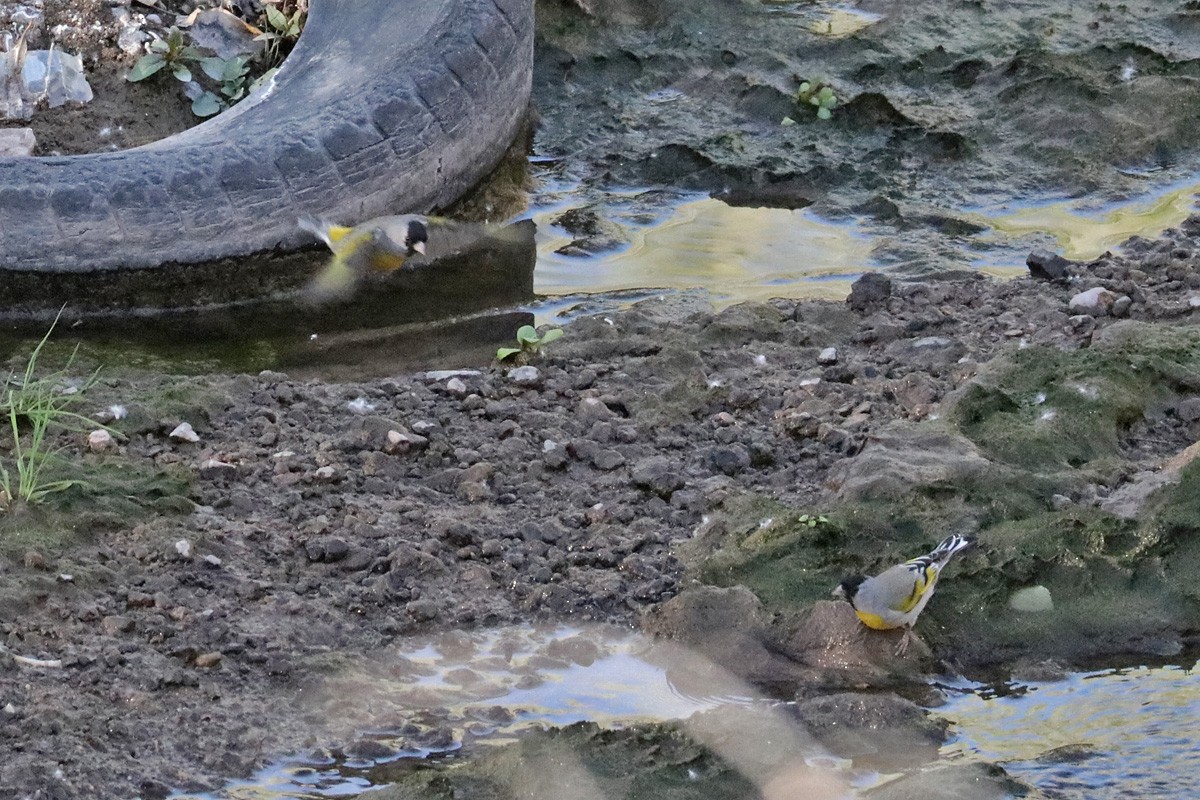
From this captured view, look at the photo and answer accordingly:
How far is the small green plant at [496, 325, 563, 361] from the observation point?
4676 millimetres

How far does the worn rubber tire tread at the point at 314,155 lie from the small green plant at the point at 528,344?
0.88 metres

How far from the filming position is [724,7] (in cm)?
700

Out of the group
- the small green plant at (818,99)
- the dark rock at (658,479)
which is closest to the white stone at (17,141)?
the small green plant at (818,99)

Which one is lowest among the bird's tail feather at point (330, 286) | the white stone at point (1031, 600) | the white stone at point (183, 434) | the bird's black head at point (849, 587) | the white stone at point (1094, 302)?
the bird's tail feather at point (330, 286)

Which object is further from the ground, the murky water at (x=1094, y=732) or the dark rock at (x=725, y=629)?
the murky water at (x=1094, y=732)

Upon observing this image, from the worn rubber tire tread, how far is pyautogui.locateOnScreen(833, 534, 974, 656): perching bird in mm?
2549

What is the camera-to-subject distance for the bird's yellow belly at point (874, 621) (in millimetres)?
3166

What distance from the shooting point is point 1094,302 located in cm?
469

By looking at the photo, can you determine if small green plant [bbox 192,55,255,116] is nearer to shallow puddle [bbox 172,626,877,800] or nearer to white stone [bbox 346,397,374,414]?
white stone [bbox 346,397,374,414]

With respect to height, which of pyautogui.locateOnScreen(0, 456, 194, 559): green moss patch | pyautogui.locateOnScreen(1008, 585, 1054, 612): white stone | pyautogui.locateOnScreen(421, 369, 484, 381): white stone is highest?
pyautogui.locateOnScreen(1008, 585, 1054, 612): white stone

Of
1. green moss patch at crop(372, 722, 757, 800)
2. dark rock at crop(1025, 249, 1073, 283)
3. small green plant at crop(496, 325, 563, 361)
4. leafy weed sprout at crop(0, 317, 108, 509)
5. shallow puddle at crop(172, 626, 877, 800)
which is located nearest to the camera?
green moss patch at crop(372, 722, 757, 800)

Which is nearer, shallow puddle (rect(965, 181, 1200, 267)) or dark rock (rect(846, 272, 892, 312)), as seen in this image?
dark rock (rect(846, 272, 892, 312))

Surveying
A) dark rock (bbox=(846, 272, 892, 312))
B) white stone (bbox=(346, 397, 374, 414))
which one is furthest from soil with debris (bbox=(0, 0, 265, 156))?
dark rock (bbox=(846, 272, 892, 312))

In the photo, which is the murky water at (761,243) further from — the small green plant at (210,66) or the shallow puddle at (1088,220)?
the small green plant at (210,66)
